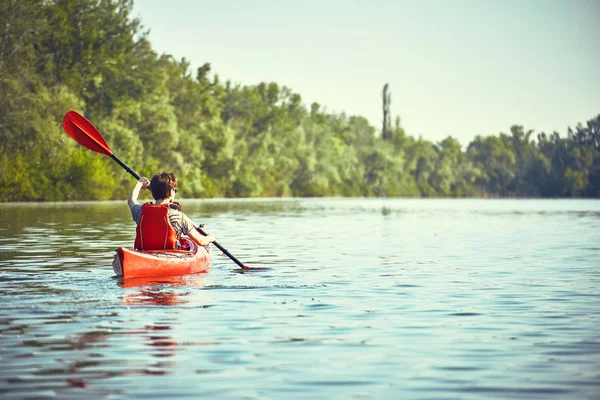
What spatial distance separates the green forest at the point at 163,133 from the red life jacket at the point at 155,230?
32844 millimetres

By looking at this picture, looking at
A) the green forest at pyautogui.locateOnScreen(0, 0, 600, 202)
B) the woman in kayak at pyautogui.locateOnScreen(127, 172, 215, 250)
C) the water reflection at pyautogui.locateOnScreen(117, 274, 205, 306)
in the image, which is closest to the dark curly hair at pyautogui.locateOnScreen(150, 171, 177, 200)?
the woman in kayak at pyautogui.locateOnScreen(127, 172, 215, 250)

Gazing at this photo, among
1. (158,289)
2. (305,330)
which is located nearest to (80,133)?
(158,289)

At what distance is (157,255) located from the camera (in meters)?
14.1

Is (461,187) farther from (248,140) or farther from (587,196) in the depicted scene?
(248,140)

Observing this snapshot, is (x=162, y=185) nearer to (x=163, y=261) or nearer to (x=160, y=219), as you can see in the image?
(x=160, y=219)

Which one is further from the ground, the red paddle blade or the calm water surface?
the red paddle blade

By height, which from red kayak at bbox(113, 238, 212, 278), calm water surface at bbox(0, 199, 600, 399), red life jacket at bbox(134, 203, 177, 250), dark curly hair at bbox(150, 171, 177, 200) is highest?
dark curly hair at bbox(150, 171, 177, 200)

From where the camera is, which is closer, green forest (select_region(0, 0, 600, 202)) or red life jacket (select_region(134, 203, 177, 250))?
red life jacket (select_region(134, 203, 177, 250))

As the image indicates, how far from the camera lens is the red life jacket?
44.6 ft

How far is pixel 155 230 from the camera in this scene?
1403 centimetres

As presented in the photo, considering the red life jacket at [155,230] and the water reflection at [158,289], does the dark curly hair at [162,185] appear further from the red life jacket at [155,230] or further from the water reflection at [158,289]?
the water reflection at [158,289]

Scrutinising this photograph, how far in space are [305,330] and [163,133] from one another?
61.8 m

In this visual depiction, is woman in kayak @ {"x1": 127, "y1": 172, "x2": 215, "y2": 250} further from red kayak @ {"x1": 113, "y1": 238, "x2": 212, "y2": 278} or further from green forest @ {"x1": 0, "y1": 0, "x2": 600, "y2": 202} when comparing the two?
green forest @ {"x1": 0, "y1": 0, "x2": 600, "y2": 202}

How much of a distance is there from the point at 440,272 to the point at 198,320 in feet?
23.0
